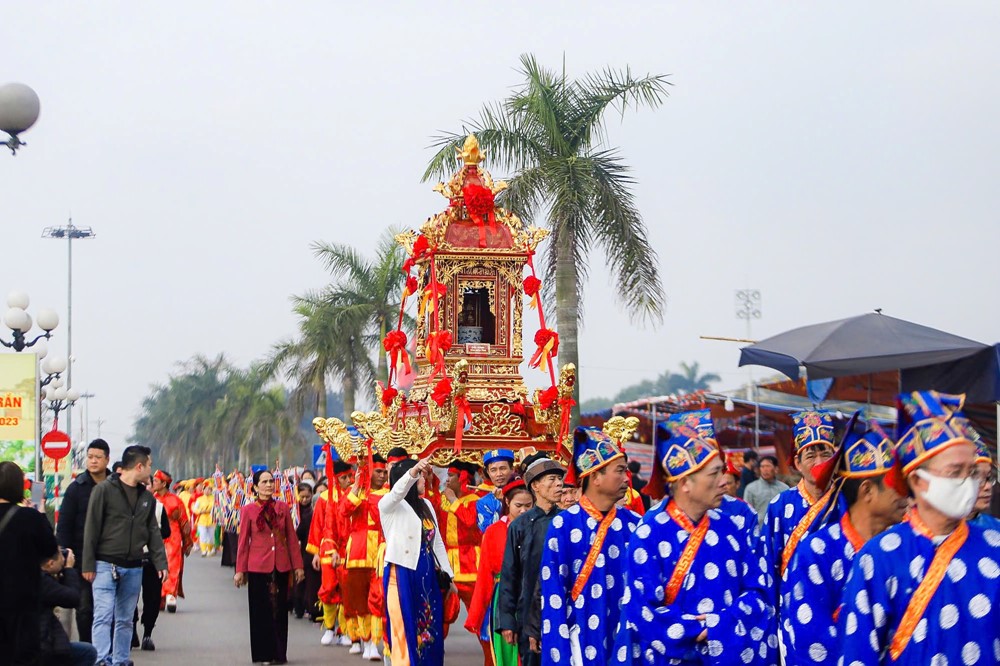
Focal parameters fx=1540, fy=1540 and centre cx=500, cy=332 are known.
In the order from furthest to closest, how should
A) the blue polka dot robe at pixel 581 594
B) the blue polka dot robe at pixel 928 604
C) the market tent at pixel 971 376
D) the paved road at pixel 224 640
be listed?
the paved road at pixel 224 640 < the market tent at pixel 971 376 < the blue polka dot robe at pixel 581 594 < the blue polka dot robe at pixel 928 604

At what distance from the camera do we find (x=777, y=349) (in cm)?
1282

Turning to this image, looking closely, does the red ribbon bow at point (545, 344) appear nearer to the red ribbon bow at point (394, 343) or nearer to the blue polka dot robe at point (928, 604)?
the red ribbon bow at point (394, 343)

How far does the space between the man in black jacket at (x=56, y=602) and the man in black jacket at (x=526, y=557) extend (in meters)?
2.54

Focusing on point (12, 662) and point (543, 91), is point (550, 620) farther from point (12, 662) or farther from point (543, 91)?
point (543, 91)

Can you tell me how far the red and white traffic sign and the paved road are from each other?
3268 millimetres

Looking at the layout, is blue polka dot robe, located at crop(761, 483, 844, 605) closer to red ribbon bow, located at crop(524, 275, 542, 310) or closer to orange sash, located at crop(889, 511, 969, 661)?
orange sash, located at crop(889, 511, 969, 661)

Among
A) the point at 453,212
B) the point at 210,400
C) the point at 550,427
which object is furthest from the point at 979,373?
the point at 210,400

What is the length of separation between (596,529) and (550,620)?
54 centimetres

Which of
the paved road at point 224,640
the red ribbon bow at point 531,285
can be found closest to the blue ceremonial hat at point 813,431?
the paved road at point 224,640

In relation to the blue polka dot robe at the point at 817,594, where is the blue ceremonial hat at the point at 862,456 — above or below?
above

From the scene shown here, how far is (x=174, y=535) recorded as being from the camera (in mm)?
19234

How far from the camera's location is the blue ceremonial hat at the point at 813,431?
9.27 meters

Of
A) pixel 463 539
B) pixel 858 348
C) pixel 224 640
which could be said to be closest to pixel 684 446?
pixel 858 348

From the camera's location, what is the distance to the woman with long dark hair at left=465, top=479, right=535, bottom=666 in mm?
11070
